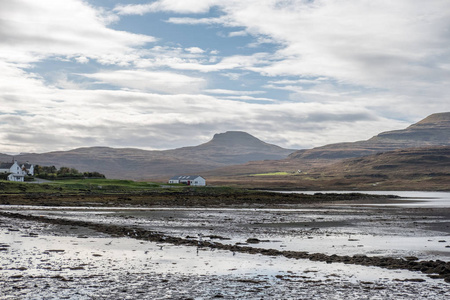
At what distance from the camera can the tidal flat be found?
16.3 meters

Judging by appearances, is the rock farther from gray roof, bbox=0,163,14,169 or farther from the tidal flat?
gray roof, bbox=0,163,14,169

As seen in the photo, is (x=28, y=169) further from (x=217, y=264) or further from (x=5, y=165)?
(x=217, y=264)

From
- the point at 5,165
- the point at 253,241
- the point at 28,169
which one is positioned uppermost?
the point at 5,165

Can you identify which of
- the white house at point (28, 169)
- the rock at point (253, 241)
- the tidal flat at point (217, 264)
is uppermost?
the white house at point (28, 169)

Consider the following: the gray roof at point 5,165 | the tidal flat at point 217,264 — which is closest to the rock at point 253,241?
the tidal flat at point 217,264

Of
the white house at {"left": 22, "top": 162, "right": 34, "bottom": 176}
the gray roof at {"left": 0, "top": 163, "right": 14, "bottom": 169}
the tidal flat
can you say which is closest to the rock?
the tidal flat

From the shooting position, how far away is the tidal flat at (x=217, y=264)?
16344 mm

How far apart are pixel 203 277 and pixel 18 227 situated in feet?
66.0

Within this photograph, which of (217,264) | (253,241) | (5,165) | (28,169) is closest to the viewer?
(217,264)

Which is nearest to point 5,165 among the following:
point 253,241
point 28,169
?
point 28,169

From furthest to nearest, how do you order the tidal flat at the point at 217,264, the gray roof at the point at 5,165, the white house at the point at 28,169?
the white house at the point at 28,169, the gray roof at the point at 5,165, the tidal flat at the point at 217,264

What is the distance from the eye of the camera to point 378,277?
19141mm

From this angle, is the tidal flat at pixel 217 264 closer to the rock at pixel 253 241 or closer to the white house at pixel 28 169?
the rock at pixel 253 241

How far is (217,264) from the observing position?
21.5 m
